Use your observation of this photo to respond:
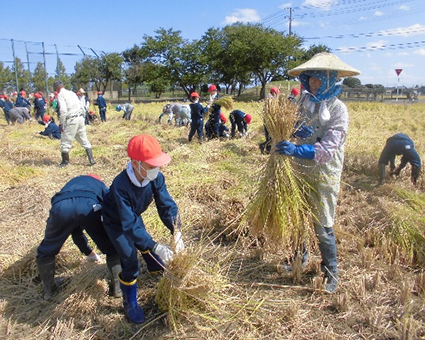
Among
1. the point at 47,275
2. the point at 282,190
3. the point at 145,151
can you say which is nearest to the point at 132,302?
the point at 47,275

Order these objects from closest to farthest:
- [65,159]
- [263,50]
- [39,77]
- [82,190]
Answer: [82,190]
[65,159]
[39,77]
[263,50]

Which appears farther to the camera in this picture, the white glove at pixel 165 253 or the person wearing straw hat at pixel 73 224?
the person wearing straw hat at pixel 73 224

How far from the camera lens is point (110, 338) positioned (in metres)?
2.20

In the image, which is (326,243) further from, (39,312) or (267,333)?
(39,312)

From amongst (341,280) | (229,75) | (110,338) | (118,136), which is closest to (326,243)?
(341,280)

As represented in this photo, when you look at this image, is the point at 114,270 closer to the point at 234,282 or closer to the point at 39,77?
the point at 234,282

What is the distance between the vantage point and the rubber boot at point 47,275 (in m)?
2.51

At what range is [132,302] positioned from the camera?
7.32 feet

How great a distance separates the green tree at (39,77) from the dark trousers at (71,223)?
19568 millimetres

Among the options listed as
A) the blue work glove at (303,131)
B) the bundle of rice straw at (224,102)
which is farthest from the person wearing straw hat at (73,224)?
the bundle of rice straw at (224,102)

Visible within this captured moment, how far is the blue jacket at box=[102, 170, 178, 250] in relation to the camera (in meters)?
2.08

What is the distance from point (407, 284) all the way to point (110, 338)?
207 cm

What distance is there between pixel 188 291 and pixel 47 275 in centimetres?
115

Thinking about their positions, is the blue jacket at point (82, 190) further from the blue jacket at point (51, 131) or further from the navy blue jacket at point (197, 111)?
the blue jacket at point (51, 131)
